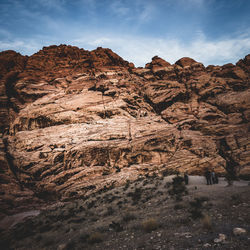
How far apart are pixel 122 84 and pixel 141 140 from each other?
1951 cm

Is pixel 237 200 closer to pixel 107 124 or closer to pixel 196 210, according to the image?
pixel 196 210

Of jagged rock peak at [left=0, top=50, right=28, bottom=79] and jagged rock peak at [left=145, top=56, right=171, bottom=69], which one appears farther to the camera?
jagged rock peak at [left=145, top=56, right=171, bottom=69]

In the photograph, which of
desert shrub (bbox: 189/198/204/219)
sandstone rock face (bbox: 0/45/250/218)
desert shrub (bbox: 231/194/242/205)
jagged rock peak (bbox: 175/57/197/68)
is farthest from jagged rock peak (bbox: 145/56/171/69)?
desert shrub (bbox: 189/198/204/219)

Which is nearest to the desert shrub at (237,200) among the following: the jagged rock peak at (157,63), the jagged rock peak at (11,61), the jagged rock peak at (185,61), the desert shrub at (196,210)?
the desert shrub at (196,210)

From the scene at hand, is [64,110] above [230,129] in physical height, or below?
above

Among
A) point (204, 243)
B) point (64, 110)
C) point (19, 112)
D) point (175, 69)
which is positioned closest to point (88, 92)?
point (64, 110)

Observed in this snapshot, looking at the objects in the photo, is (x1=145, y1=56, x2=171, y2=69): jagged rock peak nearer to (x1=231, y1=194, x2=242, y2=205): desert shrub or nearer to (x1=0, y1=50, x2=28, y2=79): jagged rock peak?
(x1=0, y1=50, x2=28, y2=79): jagged rock peak

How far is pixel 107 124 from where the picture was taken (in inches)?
1180

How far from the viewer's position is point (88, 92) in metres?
36.9

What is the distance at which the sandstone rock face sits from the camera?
23000 millimetres

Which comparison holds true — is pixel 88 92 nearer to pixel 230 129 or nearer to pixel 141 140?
pixel 141 140

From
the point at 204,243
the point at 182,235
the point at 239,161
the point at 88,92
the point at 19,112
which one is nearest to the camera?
the point at 204,243

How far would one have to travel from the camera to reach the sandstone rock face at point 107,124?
75.5ft

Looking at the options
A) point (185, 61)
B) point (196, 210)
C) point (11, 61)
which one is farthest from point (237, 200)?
point (11, 61)
